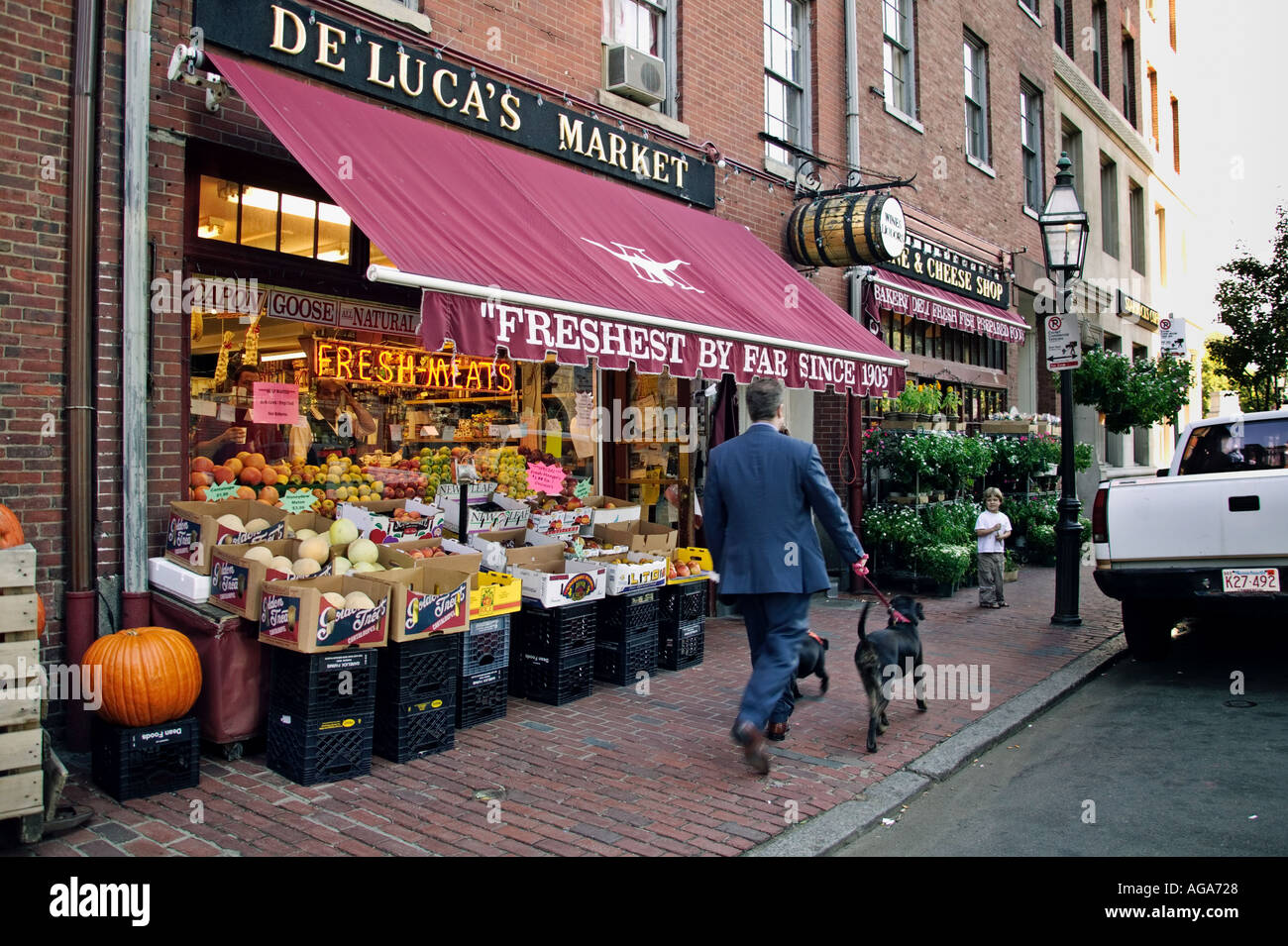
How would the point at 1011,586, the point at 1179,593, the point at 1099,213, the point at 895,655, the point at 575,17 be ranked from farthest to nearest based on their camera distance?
the point at 1099,213 → the point at 1011,586 → the point at 575,17 → the point at 1179,593 → the point at 895,655

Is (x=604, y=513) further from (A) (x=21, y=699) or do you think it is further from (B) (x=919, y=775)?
(A) (x=21, y=699)

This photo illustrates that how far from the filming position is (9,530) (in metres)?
4.66

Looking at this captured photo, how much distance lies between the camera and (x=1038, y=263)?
1823cm

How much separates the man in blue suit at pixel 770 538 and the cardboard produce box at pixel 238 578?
230 centimetres

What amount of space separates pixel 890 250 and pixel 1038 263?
29.9 ft

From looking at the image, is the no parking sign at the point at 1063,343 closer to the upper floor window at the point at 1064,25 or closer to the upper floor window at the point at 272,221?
the upper floor window at the point at 272,221

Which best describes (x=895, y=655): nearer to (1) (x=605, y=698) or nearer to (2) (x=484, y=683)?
(1) (x=605, y=698)

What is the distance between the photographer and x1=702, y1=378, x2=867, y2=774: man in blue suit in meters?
5.08

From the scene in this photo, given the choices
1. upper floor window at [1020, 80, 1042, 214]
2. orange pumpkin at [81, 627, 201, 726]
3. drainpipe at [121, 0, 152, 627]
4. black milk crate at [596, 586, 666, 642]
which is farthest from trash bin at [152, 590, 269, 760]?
upper floor window at [1020, 80, 1042, 214]

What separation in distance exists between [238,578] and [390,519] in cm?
190

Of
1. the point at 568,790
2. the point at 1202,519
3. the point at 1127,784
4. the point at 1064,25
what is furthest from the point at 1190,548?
the point at 1064,25

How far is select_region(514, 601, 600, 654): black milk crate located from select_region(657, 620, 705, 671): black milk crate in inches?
36.2

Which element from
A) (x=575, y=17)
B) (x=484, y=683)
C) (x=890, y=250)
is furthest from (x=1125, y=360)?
(x=484, y=683)

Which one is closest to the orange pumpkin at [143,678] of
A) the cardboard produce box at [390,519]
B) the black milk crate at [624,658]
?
the cardboard produce box at [390,519]
